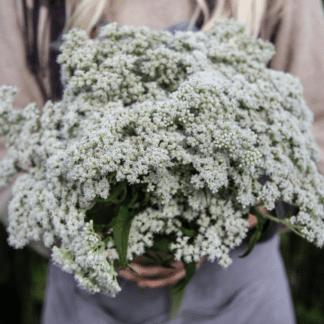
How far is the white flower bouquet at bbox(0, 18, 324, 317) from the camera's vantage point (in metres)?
0.55

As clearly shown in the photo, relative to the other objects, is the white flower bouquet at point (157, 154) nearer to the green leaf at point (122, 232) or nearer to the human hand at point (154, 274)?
the green leaf at point (122, 232)

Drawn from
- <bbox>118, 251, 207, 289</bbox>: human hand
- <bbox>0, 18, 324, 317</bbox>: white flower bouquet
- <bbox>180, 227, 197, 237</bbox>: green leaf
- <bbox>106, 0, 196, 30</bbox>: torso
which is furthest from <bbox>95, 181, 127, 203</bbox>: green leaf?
<bbox>106, 0, 196, 30</bbox>: torso

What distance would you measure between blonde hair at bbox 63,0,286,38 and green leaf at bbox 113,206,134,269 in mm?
636

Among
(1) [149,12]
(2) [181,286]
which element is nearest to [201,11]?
(1) [149,12]

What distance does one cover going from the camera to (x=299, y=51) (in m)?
1.10

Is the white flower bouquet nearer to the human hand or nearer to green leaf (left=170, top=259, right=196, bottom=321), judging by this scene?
green leaf (left=170, top=259, right=196, bottom=321)

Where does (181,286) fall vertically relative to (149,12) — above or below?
below

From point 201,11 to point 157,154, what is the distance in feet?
2.11

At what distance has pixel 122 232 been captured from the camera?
23.7 inches

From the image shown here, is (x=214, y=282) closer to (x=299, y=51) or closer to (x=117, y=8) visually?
(x=299, y=51)

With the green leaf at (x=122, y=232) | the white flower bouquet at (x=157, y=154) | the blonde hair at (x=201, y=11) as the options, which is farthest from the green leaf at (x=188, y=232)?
the blonde hair at (x=201, y=11)

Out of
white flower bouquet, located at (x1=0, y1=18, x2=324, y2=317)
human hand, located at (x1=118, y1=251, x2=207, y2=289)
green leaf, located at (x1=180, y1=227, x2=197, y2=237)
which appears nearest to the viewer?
white flower bouquet, located at (x1=0, y1=18, x2=324, y2=317)

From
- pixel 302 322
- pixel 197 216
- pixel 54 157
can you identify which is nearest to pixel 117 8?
pixel 54 157

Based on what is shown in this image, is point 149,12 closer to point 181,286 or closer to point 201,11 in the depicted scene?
point 201,11
